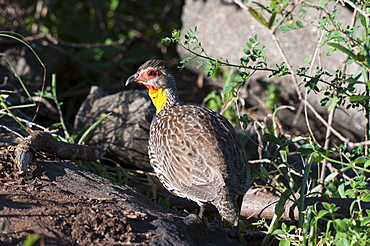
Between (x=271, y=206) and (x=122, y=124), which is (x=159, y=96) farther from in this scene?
(x=271, y=206)

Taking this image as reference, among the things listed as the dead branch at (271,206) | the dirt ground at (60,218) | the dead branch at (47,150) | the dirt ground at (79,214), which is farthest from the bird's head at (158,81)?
the dirt ground at (60,218)

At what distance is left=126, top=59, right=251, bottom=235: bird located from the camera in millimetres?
3691

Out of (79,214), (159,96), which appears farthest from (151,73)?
(79,214)

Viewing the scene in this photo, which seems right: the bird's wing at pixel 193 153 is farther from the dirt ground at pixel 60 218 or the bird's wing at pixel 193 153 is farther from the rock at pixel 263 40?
the rock at pixel 263 40

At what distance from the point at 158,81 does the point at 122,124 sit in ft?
2.97

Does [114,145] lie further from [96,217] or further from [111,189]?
[96,217]

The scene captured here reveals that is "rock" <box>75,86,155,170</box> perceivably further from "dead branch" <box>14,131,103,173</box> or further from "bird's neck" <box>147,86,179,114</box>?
"bird's neck" <box>147,86,179,114</box>

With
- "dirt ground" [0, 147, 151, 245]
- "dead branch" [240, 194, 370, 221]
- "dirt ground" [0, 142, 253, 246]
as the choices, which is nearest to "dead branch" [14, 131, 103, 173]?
"dirt ground" [0, 142, 253, 246]

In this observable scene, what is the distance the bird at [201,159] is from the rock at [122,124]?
915 mm

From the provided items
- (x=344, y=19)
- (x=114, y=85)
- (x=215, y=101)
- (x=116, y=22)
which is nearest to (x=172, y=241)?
(x=215, y=101)

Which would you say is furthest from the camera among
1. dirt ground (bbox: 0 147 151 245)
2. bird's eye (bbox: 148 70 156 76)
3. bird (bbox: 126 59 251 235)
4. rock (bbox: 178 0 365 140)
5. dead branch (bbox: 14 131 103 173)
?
rock (bbox: 178 0 365 140)

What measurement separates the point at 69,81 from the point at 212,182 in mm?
4083

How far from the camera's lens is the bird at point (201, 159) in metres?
3.69

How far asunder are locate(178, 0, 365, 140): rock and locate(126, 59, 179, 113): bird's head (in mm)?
2166
